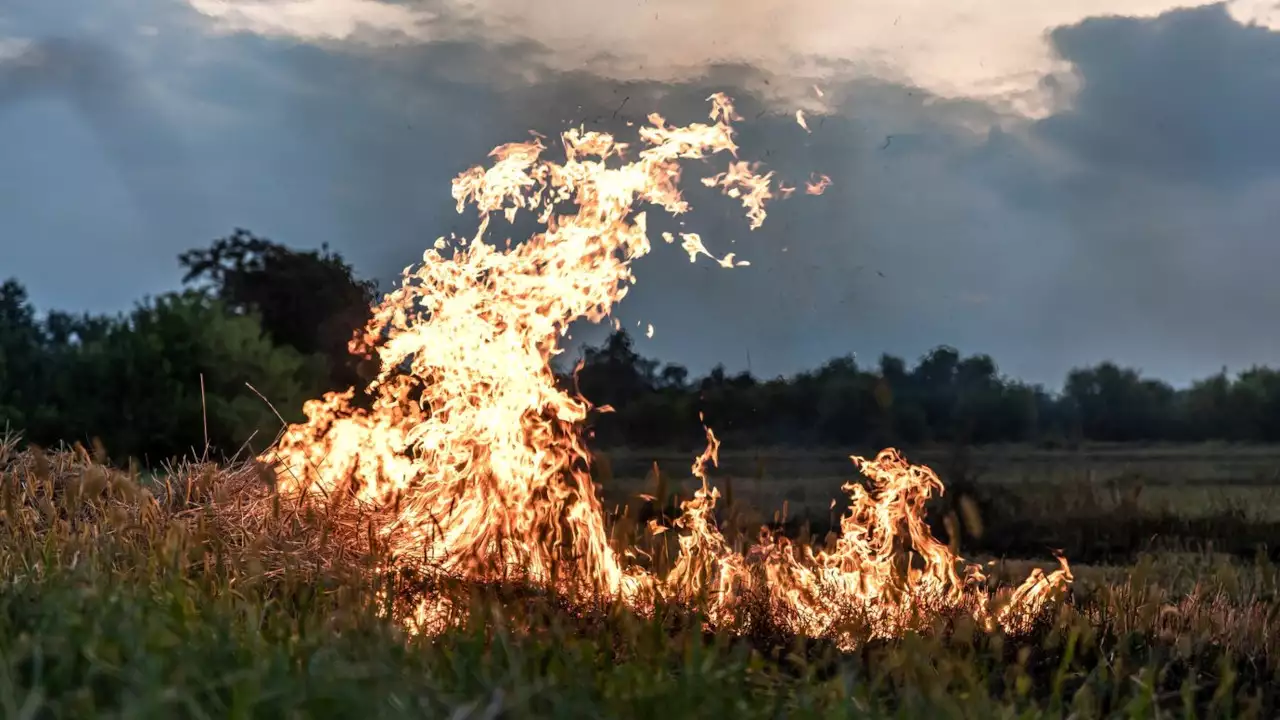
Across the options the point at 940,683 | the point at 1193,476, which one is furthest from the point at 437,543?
the point at 1193,476

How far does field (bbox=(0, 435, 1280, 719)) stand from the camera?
5141mm

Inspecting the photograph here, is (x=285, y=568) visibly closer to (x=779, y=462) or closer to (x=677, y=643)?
(x=677, y=643)

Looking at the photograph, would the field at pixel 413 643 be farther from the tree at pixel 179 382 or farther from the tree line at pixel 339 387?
the tree at pixel 179 382

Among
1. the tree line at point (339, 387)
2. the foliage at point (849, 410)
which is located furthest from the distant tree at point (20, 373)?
the foliage at point (849, 410)

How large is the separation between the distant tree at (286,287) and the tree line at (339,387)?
0.07 m

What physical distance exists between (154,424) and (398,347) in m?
32.1

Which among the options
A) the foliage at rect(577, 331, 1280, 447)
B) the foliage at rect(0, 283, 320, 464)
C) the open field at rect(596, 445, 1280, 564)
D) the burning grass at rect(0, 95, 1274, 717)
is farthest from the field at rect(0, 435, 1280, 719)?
the foliage at rect(0, 283, 320, 464)

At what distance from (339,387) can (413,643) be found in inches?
1695

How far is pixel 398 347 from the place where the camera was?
11570mm

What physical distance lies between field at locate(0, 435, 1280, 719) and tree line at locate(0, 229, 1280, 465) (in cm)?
1365

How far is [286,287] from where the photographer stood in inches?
2098

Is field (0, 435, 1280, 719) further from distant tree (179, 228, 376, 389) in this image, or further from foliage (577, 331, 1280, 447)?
distant tree (179, 228, 376, 389)

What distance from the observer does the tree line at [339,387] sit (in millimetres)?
33562

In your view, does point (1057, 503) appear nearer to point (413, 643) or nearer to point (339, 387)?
point (413, 643)
